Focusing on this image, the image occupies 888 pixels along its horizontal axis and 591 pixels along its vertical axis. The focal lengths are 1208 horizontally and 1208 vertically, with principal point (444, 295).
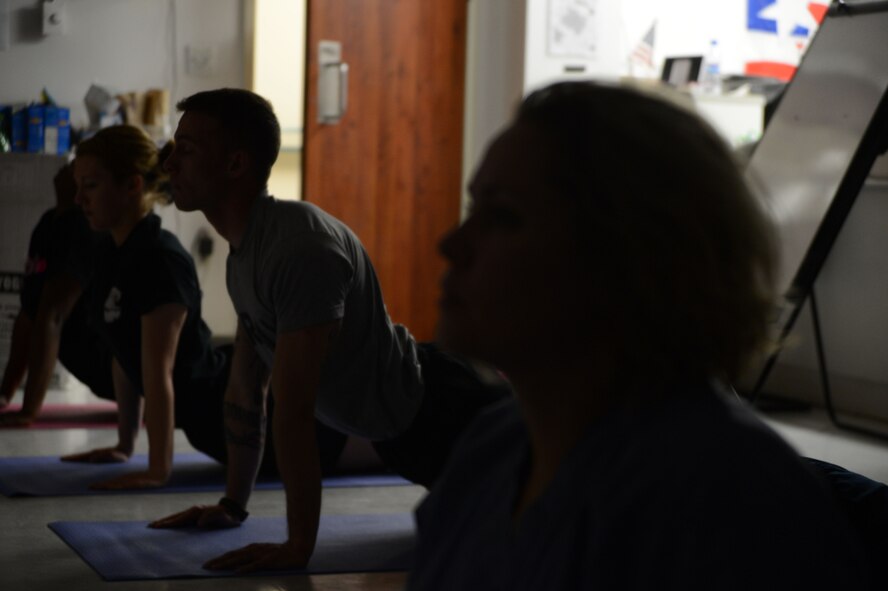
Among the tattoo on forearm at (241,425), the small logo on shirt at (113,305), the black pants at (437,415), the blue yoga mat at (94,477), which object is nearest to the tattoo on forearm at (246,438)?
the tattoo on forearm at (241,425)

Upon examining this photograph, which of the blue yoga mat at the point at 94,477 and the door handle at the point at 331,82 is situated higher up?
the door handle at the point at 331,82

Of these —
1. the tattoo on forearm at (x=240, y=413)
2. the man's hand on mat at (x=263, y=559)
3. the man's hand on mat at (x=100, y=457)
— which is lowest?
the man's hand on mat at (x=100, y=457)

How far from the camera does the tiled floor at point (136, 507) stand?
2.13 metres

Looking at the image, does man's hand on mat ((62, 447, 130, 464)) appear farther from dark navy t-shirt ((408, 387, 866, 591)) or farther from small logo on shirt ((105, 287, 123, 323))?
dark navy t-shirt ((408, 387, 866, 591))

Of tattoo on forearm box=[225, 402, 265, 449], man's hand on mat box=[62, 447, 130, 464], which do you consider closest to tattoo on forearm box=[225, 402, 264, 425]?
tattoo on forearm box=[225, 402, 265, 449]

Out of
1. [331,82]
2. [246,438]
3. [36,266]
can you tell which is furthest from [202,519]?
[331,82]

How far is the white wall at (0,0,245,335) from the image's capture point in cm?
573

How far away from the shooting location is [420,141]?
245 inches

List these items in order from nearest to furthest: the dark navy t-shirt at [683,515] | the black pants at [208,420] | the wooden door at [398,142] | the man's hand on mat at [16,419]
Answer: the dark navy t-shirt at [683,515] → the black pants at [208,420] → the man's hand on mat at [16,419] → the wooden door at [398,142]

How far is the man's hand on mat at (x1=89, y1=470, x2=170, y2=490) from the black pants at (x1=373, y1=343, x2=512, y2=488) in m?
0.80

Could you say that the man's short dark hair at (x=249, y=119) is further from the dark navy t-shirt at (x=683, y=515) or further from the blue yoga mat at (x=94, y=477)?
the dark navy t-shirt at (x=683, y=515)

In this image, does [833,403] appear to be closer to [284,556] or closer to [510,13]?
[510,13]

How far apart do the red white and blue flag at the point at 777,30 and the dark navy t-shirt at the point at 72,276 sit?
3.80 metres

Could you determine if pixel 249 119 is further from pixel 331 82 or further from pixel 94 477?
pixel 331 82
